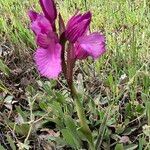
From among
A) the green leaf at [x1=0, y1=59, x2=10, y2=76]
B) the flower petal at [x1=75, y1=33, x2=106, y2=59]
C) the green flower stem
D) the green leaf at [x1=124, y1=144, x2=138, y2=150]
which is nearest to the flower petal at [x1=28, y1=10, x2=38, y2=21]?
the flower petal at [x1=75, y1=33, x2=106, y2=59]

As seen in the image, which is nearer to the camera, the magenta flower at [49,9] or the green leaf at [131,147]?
the magenta flower at [49,9]

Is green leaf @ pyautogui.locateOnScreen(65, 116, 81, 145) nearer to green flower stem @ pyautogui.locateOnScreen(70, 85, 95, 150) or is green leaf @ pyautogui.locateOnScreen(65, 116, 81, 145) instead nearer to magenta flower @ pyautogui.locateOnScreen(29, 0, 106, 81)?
green flower stem @ pyautogui.locateOnScreen(70, 85, 95, 150)

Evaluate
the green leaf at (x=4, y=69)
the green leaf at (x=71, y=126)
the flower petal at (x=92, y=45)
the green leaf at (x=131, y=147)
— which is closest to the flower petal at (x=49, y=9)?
the flower petal at (x=92, y=45)

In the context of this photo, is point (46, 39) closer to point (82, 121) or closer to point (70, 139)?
point (82, 121)

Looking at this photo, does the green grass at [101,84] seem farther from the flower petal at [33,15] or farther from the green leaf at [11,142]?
the flower petal at [33,15]

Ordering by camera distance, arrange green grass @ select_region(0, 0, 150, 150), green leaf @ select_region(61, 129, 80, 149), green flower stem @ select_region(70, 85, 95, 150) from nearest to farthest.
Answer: green flower stem @ select_region(70, 85, 95, 150)
green leaf @ select_region(61, 129, 80, 149)
green grass @ select_region(0, 0, 150, 150)

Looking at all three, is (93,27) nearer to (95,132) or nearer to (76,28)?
(95,132)

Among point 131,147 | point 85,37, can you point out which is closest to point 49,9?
point 85,37
